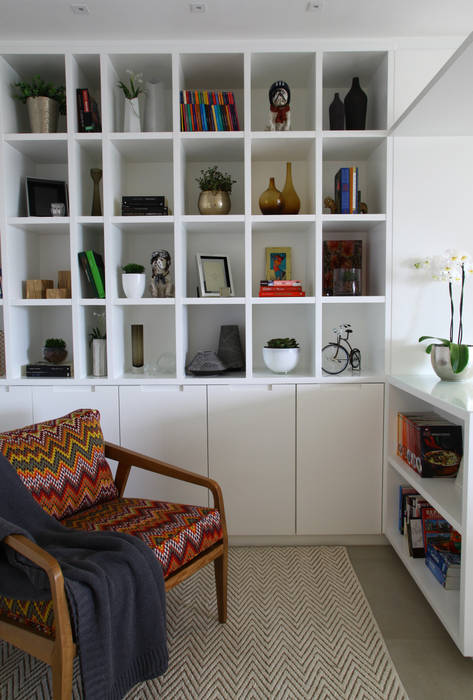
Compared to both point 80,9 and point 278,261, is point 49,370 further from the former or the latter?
point 80,9

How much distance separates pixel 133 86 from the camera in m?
2.46

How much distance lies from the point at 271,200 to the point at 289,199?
0.33 feet

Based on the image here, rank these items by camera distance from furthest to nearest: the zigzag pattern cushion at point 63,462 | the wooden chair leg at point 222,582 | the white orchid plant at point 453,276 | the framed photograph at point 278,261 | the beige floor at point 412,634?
the framed photograph at point 278,261 → the white orchid plant at point 453,276 → the wooden chair leg at point 222,582 → the zigzag pattern cushion at point 63,462 → the beige floor at point 412,634

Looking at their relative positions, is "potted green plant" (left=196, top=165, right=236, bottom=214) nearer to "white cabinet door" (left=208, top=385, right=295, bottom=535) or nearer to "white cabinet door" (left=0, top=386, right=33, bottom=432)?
"white cabinet door" (left=208, top=385, right=295, bottom=535)

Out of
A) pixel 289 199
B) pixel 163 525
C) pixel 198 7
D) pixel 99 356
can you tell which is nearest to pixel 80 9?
pixel 198 7

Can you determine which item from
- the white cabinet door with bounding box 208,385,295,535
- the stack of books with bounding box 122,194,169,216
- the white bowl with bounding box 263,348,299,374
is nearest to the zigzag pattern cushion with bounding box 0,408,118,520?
the white cabinet door with bounding box 208,385,295,535

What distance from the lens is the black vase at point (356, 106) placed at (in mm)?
2481

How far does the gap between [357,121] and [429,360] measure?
126 cm

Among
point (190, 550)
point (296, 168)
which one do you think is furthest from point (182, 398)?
point (296, 168)

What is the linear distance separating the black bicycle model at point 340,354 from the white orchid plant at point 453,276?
0.39 meters

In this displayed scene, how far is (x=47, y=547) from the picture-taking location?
5.04ft

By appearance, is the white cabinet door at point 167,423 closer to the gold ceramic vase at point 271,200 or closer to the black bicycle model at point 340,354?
the black bicycle model at point 340,354

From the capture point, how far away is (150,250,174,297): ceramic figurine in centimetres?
259

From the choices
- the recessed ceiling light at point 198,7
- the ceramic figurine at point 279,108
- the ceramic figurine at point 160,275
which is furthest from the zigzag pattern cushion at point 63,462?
the recessed ceiling light at point 198,7
